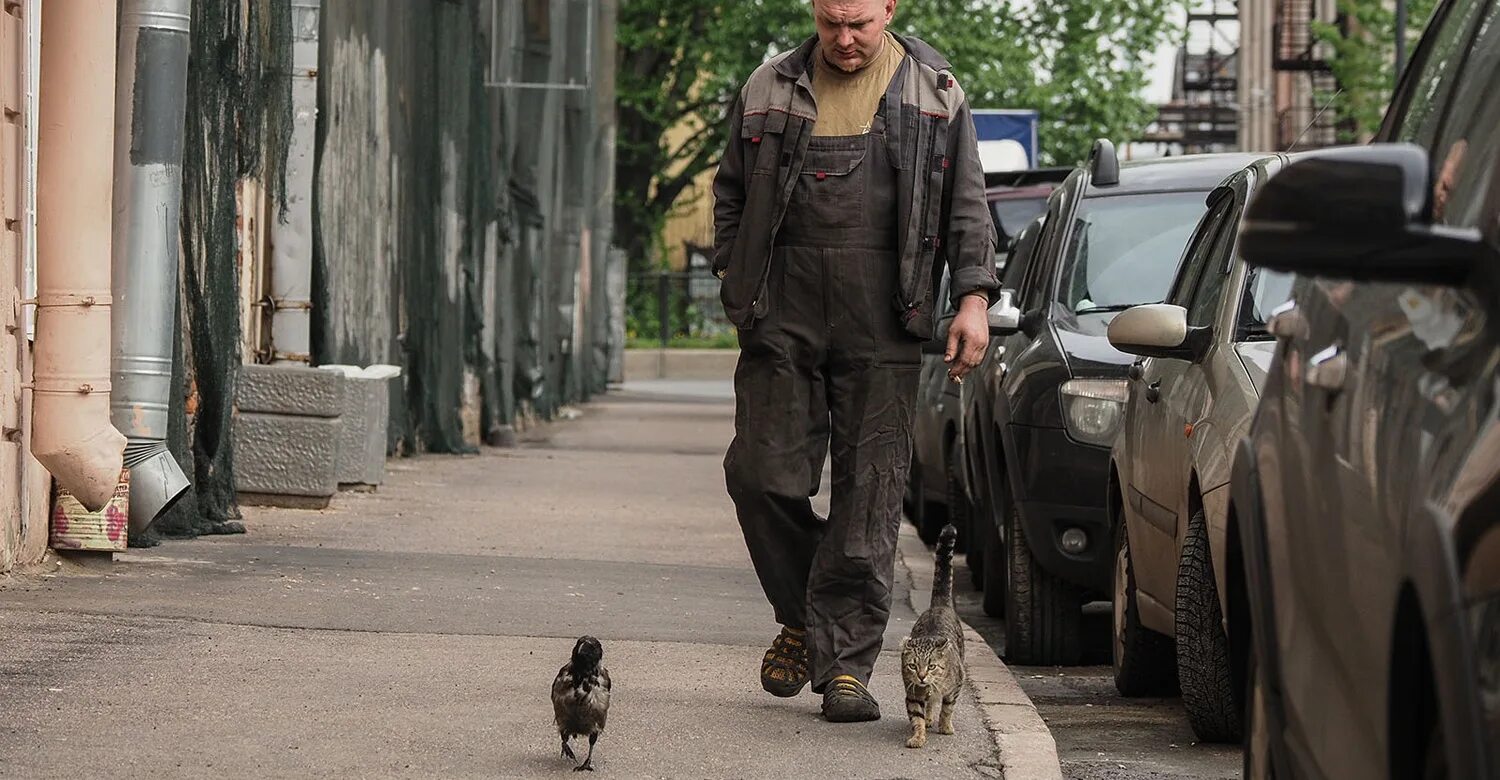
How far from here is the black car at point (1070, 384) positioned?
26.9ft

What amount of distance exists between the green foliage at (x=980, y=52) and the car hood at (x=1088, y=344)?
102 feet

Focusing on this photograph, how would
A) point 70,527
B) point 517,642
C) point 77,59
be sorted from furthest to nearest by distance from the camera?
point 70,527, point 77,59, point 517,642

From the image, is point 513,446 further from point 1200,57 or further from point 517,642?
point 1200,57

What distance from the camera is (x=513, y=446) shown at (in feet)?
63.8

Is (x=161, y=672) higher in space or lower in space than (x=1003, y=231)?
lower

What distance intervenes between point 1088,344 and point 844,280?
2891 millimetres

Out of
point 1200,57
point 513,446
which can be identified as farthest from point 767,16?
point 1200,57

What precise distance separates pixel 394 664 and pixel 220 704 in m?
0.89

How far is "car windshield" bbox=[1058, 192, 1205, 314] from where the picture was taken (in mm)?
9352

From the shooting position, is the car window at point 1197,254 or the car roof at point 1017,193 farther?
the car roof at point 1017,193

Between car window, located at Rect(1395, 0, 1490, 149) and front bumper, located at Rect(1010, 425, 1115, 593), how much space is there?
4.22 meters

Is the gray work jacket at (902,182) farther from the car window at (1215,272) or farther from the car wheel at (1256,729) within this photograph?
the car wheel at (1256,729)

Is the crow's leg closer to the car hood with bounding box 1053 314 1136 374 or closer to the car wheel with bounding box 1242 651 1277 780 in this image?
the car wheel with bounding box 1242 651 1277 780

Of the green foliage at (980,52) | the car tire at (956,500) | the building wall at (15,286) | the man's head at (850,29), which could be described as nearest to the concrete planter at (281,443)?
the car tire at (956,500)
